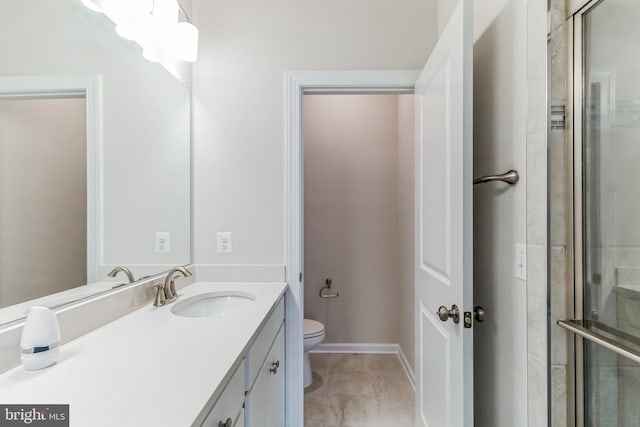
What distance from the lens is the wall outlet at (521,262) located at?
0.92 metres

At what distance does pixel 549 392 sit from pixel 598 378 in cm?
12

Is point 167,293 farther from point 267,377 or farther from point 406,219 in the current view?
point 406,219

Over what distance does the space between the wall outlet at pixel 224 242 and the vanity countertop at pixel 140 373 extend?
0.62 meters

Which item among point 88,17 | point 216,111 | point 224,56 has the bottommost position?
point 216,111

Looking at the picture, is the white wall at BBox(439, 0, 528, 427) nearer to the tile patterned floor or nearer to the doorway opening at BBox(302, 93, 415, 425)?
the tile patterned floor

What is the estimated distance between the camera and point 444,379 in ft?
3.84

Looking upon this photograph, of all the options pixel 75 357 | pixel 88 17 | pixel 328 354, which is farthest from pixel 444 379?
pixel 88 17

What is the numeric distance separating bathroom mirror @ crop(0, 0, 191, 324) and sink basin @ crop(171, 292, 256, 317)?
251 millimetres

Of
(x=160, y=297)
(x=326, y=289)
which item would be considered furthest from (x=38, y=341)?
(x=326, y=289)

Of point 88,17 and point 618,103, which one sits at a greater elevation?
point 88,17

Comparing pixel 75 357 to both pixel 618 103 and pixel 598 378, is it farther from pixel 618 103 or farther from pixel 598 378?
pixel 618 103

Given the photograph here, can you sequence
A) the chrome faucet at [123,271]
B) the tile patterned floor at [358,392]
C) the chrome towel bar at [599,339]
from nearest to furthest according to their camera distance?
the chrome towel bar at [599,339] → the chrome faucet at [123,271] → the tile patterned floor at [358,392]
